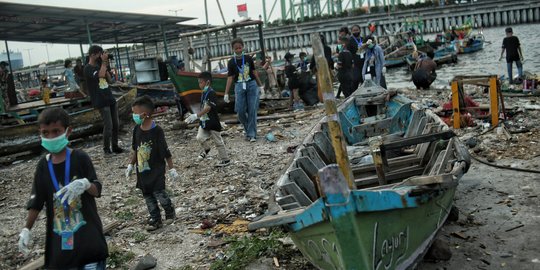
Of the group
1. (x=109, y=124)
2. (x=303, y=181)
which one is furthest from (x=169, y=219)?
(x=109, y=124)

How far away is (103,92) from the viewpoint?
8609mm

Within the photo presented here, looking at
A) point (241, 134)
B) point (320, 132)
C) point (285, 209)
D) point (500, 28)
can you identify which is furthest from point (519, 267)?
point (500, 28)

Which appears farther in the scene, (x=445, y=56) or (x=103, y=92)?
(x=445, y=56)

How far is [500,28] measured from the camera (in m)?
48.6

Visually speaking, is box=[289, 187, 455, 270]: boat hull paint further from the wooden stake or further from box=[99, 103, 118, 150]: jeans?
box=[99, 103, 118, 150]: jeans

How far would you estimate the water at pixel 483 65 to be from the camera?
867 inches

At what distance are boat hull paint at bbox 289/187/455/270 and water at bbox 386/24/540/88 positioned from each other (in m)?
14.1

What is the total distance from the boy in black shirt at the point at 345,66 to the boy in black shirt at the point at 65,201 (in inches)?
324

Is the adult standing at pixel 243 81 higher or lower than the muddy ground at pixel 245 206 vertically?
higher

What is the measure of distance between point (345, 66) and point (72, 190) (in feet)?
28.8

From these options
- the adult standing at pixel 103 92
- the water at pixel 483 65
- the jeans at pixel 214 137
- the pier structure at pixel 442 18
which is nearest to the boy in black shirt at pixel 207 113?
the jeans at pixel 214 137

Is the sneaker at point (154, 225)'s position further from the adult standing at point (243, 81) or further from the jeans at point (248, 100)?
the jeans at point (248, 100)

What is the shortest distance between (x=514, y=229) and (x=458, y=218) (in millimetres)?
530

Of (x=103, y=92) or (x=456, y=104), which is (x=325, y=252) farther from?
(x=103, y=92)
